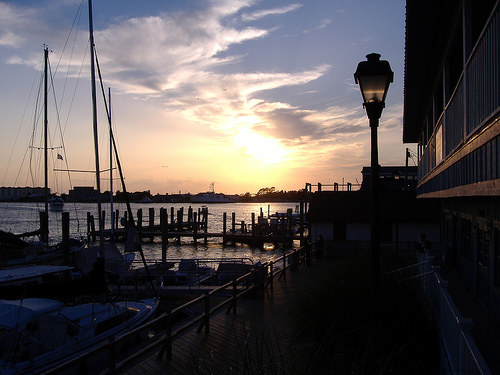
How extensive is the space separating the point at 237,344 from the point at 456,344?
2.58 meters

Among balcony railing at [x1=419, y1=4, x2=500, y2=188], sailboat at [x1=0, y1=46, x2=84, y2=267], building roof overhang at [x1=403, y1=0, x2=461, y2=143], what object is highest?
building roof overhang at [x1=403, y1=0, x2=461, y2=143]

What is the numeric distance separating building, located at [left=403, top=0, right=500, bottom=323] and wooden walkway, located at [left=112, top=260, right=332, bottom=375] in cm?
354

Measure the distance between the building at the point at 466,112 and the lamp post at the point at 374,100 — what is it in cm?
126

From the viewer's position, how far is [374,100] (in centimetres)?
646

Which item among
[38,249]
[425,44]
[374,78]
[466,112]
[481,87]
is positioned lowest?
[38,249]

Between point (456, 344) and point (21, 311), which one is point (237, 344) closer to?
point (456, 344)

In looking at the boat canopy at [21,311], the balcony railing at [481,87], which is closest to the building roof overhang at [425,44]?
the balcony railing at [481,87]

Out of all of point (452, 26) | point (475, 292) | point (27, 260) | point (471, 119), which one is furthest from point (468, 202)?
point (27, 260)

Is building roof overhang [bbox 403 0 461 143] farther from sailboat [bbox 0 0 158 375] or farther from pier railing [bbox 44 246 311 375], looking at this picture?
sailboat [bbox 0 0 158 375]

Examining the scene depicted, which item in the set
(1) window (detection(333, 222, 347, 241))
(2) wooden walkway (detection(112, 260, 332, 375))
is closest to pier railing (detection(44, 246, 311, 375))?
(2) wooden walkway (detection(112, 260, 332, 375))

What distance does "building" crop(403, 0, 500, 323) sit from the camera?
5.05m

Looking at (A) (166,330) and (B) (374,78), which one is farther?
(A) (166,330)

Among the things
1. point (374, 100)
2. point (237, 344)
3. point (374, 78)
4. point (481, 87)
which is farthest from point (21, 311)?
point (481, 87)

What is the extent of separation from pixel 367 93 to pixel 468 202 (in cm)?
765
